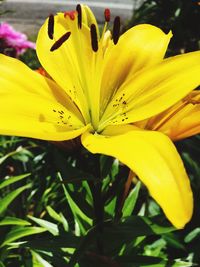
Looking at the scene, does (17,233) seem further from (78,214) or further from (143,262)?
(143,262)

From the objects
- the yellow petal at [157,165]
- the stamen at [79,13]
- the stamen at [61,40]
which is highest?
the stamen at [79,13]

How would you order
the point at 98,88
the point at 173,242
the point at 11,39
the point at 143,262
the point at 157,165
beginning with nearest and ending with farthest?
the point at 157,165 < the point at 98,88 < the point at 143,262 < the point at 173,242 < the point at 11,39

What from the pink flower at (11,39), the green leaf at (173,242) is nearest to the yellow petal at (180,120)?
the green leaf at (173,242)

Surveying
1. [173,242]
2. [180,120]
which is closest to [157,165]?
[180,120]

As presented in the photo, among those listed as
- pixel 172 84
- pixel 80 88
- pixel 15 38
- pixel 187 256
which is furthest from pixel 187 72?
pixel 15 38

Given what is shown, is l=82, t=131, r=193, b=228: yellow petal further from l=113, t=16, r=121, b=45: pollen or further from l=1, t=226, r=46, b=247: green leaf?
l=1, t=226, r=46, b=247: green leaf

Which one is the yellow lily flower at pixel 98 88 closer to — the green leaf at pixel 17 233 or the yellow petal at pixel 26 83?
the yellow petal at pixel 26 83
